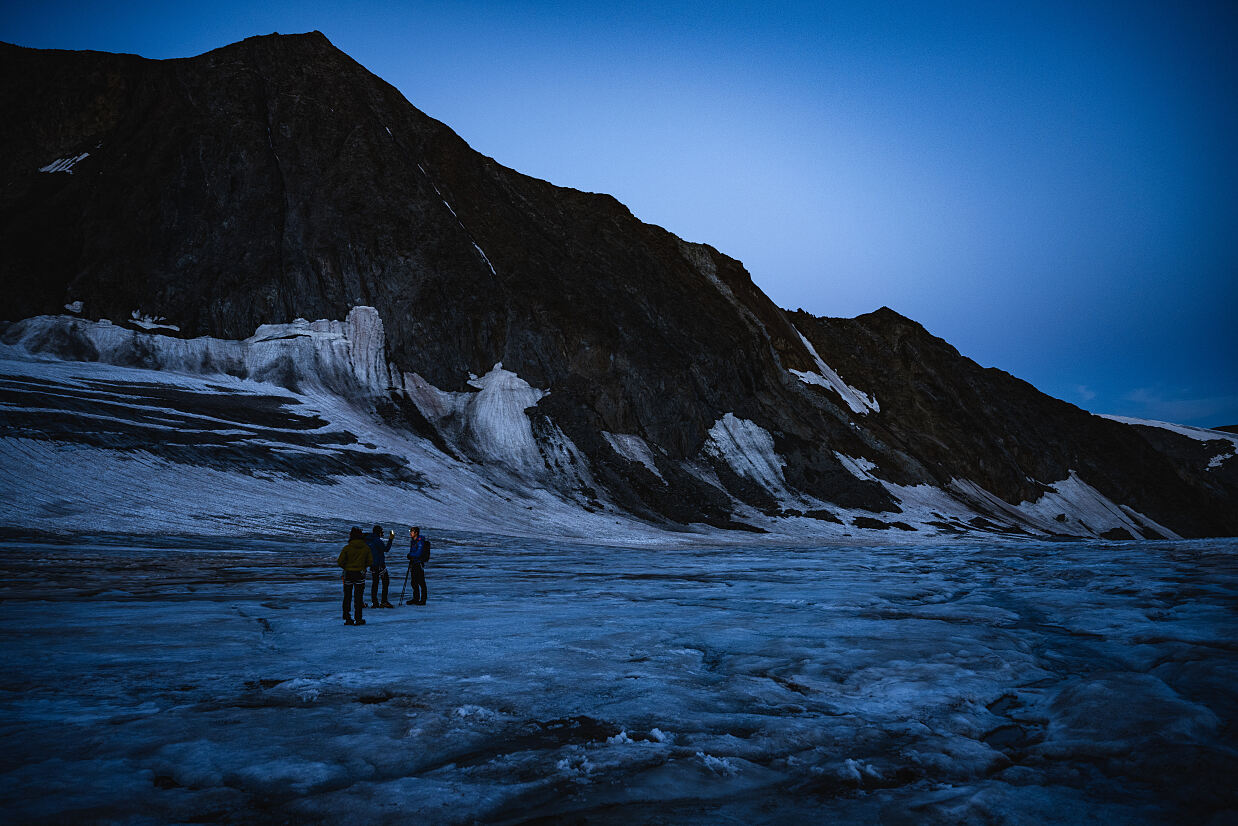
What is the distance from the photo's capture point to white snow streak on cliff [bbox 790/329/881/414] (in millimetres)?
85875

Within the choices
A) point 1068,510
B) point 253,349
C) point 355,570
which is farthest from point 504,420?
point 1068,510

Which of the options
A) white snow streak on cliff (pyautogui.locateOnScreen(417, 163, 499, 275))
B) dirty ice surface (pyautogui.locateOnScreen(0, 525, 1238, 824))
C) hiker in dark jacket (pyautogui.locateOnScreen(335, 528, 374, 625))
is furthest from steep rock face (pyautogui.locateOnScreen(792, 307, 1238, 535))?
hiker in dark jacket (pyautogui.locateOnScreen(335, 528, 374, 625))

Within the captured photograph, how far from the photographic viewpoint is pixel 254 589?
56.4ft

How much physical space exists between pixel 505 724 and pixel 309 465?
42.0 meters

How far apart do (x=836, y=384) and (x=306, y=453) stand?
204 feet

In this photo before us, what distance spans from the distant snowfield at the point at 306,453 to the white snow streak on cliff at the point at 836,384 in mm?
13139

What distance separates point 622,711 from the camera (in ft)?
22.9

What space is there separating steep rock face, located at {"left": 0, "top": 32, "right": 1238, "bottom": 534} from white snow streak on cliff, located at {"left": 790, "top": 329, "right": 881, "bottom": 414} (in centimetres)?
57

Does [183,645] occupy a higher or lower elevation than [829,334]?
lower

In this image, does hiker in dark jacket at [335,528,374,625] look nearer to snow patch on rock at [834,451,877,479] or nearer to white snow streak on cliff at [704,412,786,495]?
white snow streak on cliff at [704,412,786,495]

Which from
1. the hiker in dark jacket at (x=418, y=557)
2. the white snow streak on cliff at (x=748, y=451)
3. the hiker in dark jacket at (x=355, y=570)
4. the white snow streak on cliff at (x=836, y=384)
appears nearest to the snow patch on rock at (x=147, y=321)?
the white snow streak on cliff at (x=748, y=451)

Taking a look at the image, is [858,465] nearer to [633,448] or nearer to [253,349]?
[633,448]

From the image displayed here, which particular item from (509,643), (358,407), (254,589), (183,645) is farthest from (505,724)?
(358,407)

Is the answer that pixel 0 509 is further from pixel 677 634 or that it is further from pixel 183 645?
pixel 677 634
